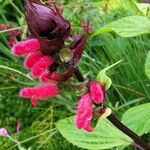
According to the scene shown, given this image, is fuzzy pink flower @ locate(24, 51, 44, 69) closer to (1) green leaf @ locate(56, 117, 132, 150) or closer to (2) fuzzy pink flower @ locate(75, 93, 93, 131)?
(2) fuzzy pink flower @ locate(75, 93, 93, 131)

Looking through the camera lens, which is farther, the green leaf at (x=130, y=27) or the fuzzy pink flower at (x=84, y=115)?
the green leaf at (x=130, y=27)

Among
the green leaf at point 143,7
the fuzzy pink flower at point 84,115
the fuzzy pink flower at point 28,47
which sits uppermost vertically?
the fuzzy pink flower at point 28,47

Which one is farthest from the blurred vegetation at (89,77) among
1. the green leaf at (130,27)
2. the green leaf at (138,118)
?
the green leaf at (130,27)

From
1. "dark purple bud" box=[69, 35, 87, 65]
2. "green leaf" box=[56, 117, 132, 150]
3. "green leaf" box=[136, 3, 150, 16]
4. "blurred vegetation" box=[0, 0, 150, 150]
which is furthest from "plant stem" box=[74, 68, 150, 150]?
"green leaf" box=[136, 3, 150, 16]

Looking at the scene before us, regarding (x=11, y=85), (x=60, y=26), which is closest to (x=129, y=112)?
(x=60, y=26)

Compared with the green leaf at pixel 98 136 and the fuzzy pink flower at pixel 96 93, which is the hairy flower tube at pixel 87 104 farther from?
the green leaf at pixel 98 136

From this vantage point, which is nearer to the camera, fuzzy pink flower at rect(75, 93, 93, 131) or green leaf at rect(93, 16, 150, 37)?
fuzzy pink flower at rect(75, 93, 93, 131)
